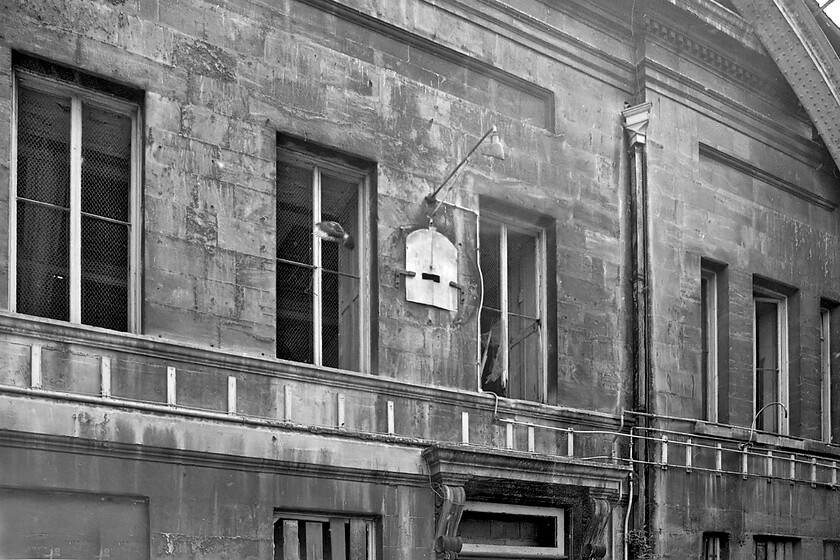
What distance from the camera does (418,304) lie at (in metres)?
15.4

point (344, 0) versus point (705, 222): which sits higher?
point (344, 0)

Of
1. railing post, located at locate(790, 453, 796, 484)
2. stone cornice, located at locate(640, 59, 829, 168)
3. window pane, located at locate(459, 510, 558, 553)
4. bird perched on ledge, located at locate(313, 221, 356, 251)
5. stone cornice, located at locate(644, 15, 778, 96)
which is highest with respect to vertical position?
stone cornice, located at locate(644, 15, 778, 96)

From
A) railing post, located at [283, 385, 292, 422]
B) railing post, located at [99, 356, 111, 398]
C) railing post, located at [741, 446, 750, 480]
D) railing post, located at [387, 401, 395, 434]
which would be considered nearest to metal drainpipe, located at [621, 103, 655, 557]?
railing post, located at [741, 446, 750, 480]

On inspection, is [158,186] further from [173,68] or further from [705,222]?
[705,222]

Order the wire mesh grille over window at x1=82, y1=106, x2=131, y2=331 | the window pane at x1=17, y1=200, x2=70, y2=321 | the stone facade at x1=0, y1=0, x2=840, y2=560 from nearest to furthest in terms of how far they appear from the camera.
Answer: the window pane at x1=17, y1=200, x2=70, y2=321, the stone facade at x1=0, y1=0, x2=840, y2=560, the wire mesh grille over window at x1=82, y1=106, x2=131, y2=331

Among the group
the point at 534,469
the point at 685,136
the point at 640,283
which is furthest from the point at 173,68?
the point at 685,136

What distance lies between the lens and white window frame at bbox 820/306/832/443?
21844 mm

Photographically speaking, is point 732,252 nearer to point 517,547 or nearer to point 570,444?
→ point 570,444

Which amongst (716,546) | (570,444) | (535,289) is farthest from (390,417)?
(716,546)

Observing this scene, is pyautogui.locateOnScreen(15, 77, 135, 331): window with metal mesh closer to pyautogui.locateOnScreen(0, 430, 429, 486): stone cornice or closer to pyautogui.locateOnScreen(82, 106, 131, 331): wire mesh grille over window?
pyautogui.locateOnScreen(82, 106, 131, 331): wire mesh grille over window

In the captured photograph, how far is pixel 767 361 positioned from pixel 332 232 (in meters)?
9.46

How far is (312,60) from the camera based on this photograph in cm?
1474

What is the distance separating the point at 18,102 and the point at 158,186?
161 cm

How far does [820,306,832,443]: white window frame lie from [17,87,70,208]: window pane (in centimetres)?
1438
